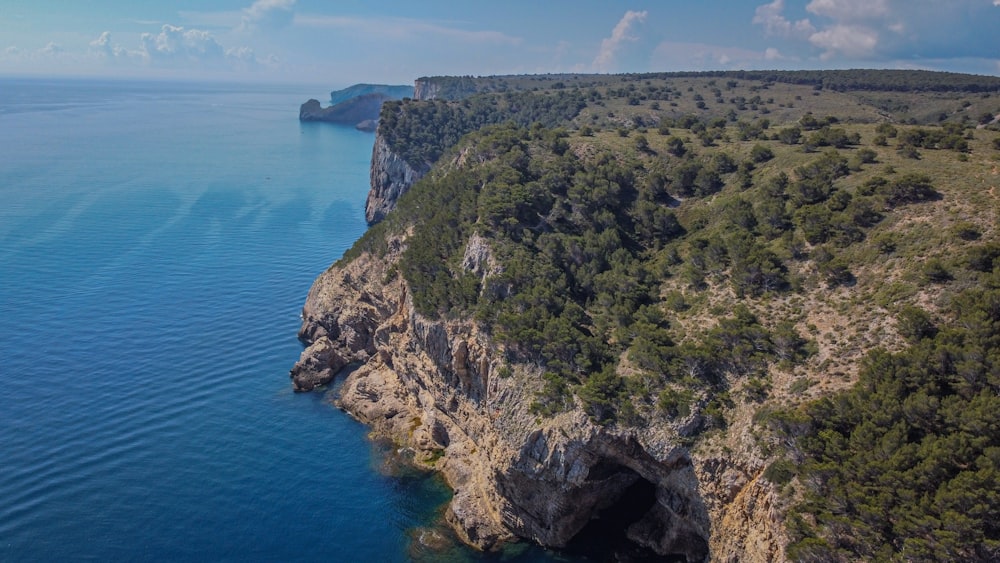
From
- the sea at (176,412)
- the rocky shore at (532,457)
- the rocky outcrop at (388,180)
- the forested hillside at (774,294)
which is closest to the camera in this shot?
the forested hillside at (774,294)

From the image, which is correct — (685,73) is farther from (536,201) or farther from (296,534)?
(296,534)

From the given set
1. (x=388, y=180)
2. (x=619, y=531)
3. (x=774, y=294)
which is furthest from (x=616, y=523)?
(x=388, y=180)

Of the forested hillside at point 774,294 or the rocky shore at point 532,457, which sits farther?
the rocky shore at point 532,457

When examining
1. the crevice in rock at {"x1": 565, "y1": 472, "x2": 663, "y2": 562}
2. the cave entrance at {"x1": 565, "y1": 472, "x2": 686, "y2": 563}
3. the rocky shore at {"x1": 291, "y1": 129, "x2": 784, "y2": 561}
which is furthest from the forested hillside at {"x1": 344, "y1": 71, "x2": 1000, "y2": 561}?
the cave entrance at {"x1": 565, "y1": 472, "x2": 686, "y2": 563}

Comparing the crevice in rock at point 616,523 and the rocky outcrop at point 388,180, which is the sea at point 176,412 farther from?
the rocky outcrop at point 388,180

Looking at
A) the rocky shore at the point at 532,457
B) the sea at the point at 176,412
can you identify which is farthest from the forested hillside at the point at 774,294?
the sea at the point at 176,412

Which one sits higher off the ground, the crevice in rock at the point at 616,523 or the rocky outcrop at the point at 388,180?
the rocky outcrop at the point at 388,180
